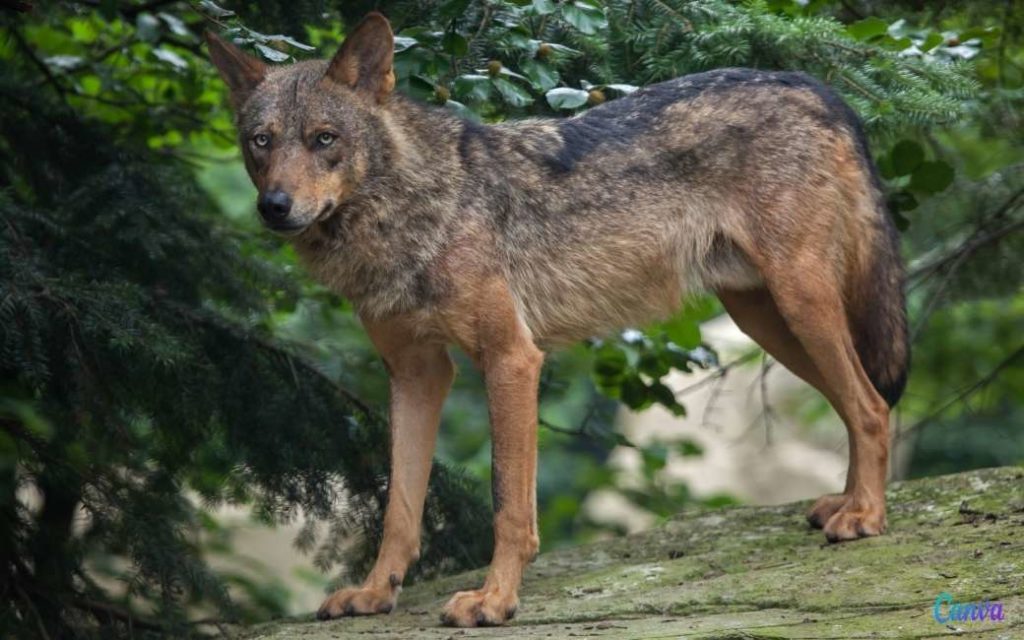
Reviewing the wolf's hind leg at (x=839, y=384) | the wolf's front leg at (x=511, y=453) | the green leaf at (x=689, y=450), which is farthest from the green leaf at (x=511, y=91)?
the green leaf at (x=689, y=450)

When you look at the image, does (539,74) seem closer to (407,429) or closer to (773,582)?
(407,429)

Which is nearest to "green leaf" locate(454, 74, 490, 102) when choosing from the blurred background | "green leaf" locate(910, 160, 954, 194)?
the blurred background

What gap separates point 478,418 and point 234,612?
943cm

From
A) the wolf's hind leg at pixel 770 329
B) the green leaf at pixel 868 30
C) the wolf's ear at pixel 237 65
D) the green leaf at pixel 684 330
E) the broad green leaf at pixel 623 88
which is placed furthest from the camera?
the green leaf at pixel 684 330

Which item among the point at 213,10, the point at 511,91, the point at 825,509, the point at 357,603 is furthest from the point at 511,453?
the point at 213,10

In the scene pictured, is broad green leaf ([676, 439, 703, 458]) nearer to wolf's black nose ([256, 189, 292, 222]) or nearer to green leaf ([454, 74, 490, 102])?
green leaf ([454, 74, 490, 102])

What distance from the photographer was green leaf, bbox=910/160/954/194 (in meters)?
7.00

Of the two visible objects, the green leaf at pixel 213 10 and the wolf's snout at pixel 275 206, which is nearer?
the wolf's snout at pixel 275 206

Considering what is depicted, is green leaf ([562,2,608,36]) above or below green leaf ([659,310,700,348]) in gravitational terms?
above

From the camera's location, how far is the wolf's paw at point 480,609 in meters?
5.29

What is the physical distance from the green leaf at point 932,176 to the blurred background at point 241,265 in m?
0.02

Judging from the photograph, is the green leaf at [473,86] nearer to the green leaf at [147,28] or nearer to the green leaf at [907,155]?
the green leaf at [147,28]

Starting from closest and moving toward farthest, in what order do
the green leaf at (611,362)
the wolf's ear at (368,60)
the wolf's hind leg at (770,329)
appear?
1. the wolf's ear at (368,60)
2. the wolf's hind leg at (770,329)
3. the green leaf at (611,362)

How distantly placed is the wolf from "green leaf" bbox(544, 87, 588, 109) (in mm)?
499
